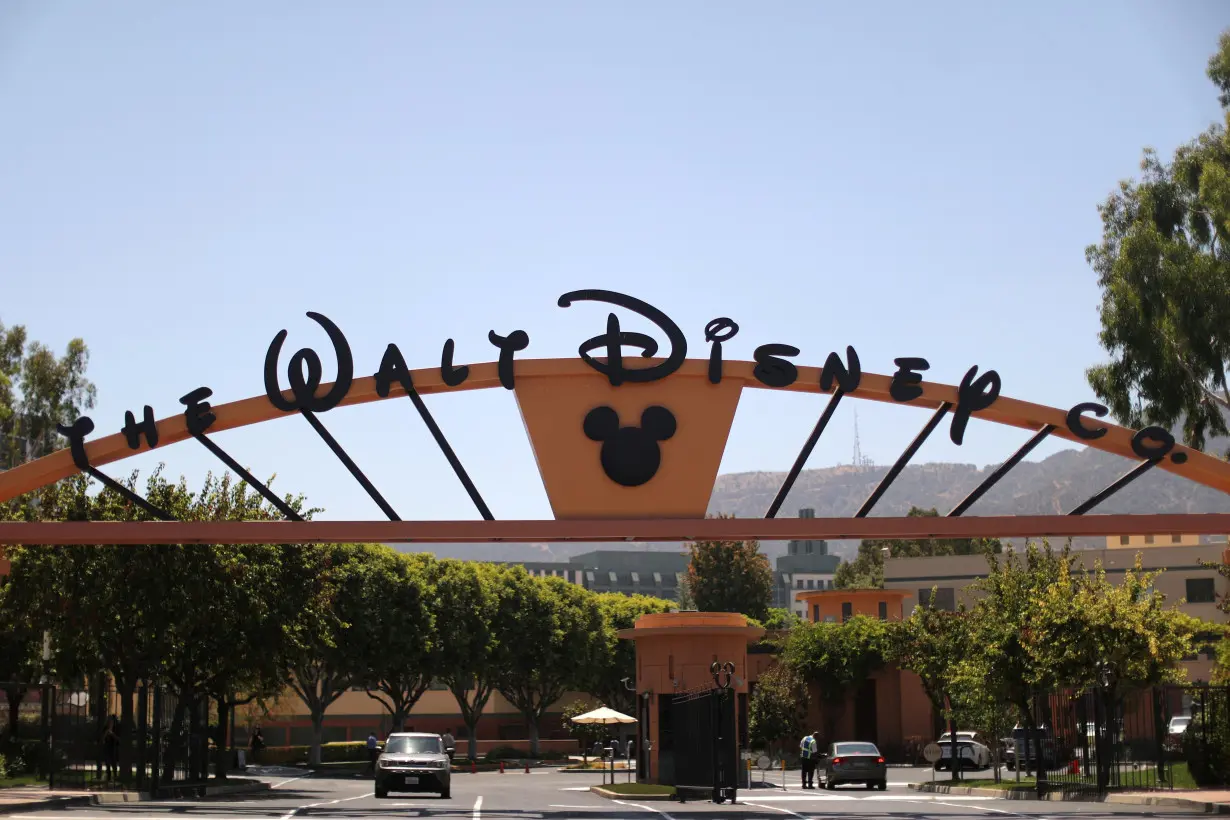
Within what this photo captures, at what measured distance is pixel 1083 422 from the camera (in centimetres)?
2438

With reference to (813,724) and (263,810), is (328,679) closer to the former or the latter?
(813,724)

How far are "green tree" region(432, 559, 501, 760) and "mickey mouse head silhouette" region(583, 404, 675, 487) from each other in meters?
41.4

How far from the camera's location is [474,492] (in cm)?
2381

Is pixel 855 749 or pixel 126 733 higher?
pixel 126 733

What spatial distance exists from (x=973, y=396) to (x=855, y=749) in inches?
848

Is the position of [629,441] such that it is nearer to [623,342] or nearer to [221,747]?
[623,342]

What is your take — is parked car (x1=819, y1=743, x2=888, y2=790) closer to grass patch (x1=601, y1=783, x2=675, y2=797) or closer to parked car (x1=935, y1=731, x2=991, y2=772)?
grass patch (x1=601, y1=783, x2=675, y2=797)

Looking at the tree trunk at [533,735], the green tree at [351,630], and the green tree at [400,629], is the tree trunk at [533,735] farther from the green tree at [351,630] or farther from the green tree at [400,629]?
the green tree at [351,630]

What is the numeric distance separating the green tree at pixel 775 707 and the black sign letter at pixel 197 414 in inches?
1601

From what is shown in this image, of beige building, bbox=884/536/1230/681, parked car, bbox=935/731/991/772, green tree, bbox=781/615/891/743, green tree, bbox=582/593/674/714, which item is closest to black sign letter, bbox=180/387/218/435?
parked car, bbox=935/731/991/772

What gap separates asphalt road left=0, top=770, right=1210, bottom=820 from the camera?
23.6 meters

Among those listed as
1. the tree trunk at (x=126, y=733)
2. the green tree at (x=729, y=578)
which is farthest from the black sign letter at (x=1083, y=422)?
the green tree at (x=729, y=578)

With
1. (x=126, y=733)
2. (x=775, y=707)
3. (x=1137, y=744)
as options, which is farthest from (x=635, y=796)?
(x=775, y=707)

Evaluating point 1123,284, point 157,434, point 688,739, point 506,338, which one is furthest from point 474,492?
point 1123,284
